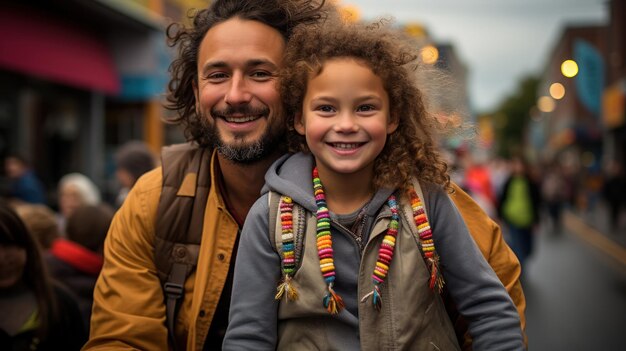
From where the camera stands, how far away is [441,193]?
7.32 feet

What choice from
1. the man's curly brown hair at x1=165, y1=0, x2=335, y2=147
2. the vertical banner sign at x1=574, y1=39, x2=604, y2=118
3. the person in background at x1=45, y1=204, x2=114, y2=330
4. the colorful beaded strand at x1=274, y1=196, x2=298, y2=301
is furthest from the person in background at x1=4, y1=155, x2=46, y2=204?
the vertical banner sign at x1=574, y1=39, x2=604, y2=118

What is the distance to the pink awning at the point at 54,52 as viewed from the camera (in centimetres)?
1004

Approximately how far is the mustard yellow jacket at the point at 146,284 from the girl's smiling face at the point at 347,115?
0.62m

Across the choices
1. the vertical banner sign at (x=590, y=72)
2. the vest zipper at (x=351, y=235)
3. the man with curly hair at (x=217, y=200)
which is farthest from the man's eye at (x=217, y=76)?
the vertical banner sign at (x=590, y=72)

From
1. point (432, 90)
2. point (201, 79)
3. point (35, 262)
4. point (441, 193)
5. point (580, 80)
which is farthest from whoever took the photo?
point (580, 80)

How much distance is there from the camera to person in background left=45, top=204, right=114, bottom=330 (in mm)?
3975

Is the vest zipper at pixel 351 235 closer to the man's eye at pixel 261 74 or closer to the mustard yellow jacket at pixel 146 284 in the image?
the mustard yellow jacket at pixel 146 284

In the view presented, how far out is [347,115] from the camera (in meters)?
2.14

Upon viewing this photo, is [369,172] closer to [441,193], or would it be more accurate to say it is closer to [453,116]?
[441,193]

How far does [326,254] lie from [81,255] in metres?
2.52

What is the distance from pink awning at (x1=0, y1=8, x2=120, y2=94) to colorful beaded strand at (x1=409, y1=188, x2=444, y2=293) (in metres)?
9.19

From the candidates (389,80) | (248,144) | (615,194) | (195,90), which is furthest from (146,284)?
(615,194)

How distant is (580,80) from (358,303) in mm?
23175

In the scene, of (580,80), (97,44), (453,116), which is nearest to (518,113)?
(580,80)
